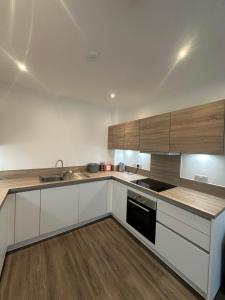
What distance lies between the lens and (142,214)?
2.02 metres

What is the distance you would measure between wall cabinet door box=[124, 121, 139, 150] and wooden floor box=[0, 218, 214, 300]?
150 cm

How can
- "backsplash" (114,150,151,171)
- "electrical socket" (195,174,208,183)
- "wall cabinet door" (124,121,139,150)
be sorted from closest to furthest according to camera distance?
1. "electrical socket" (195,174,208,183)
2. "wall cabinet door" (124,121,139,150)
3. "backsplash" (114,150,151,171)

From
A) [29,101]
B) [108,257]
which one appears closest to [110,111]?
[29,101]

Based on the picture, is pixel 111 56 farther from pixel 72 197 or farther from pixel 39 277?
pixel 39 277

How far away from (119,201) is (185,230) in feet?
4.02

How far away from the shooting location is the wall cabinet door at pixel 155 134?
200 centimetres

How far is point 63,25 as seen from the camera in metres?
1.09

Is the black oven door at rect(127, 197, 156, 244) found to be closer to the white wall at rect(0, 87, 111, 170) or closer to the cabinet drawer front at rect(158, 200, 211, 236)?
the cabinet drawer front at rect(158, 200, 211, 236)

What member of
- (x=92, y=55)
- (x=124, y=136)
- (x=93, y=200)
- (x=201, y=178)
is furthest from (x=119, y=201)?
(x=92, y=55)

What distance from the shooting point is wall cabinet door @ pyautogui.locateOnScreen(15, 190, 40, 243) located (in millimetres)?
1866

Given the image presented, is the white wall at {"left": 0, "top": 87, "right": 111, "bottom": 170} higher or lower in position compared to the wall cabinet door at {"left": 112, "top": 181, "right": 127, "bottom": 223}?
higher

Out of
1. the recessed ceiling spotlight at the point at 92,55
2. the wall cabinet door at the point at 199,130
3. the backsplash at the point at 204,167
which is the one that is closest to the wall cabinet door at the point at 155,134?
the wall cabinet door at the point at 199,130

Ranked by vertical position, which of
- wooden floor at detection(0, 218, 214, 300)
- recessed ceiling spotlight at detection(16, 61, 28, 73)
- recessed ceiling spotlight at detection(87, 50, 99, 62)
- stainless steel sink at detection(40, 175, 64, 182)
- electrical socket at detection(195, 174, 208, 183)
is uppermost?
recessed ceiling spotlight at detection(16, 61, 28, 73)

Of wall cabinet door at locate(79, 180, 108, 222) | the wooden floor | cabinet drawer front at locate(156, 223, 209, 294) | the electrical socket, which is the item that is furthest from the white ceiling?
the wooden floor
